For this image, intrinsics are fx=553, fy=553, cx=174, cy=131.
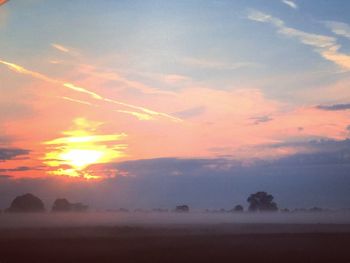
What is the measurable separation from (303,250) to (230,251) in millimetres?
2319

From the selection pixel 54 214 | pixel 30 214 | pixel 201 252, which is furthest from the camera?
pixel 54 214

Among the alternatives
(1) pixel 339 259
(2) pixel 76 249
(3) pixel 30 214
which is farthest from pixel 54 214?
(1) pixel 339 259

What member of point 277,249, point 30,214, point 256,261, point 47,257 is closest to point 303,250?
point 277,249

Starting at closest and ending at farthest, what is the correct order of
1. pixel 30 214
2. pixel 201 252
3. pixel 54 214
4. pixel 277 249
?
pixel 201 252
pixel 277 249
pixel 30 214
pixel 54 214

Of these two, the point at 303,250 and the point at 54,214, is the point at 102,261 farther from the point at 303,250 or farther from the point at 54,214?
the point at 54,214

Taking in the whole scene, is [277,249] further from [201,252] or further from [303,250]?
[201,252]

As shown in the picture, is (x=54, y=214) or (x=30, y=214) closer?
(x=30, y=214)

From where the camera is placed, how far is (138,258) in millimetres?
14422

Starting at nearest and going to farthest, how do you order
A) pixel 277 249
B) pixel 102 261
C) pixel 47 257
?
1. pixel 102 261
2. pixel 47 257
3. pixel 277 249

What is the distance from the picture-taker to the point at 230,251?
55.7 ft

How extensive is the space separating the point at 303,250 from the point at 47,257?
25.6 feet

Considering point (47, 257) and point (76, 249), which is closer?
point (47, 257)

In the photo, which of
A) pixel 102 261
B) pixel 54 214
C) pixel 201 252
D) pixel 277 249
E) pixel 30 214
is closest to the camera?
pixel 102 261

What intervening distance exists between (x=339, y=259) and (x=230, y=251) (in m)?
3.61
